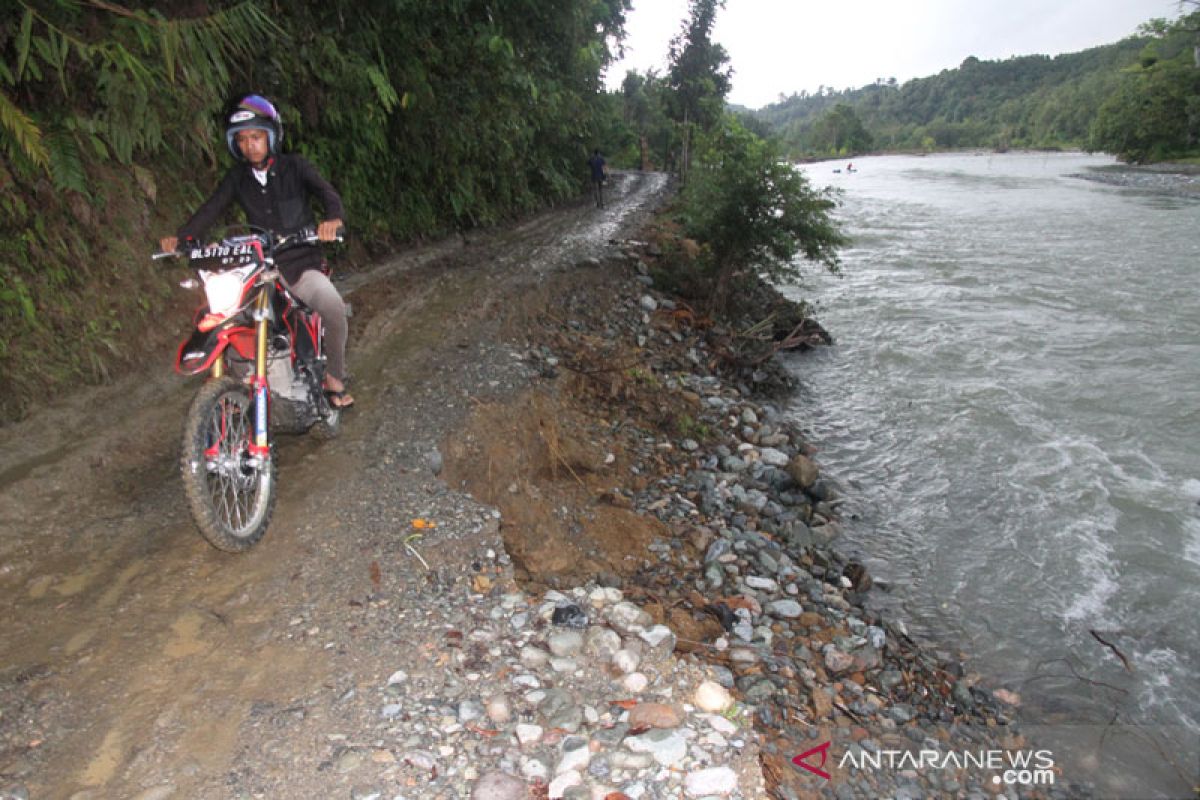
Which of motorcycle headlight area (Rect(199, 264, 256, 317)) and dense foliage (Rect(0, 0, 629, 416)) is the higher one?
dense foliage (Rect(0, 0, 629, 416))

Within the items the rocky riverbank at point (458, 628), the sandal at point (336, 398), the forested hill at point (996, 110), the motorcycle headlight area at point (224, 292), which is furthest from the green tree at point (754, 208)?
the forested hill at point (996, 110)

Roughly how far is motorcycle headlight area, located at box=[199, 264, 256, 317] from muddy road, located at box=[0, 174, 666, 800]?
4.77ft

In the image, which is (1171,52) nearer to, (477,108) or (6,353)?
(477,108)

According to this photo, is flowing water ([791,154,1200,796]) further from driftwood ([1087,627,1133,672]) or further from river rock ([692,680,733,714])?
river rock ([692,680,733,714])

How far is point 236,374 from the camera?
4.40 meters

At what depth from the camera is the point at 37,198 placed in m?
5.50

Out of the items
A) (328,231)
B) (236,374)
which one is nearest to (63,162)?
(236,374)

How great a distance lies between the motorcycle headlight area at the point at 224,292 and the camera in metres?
3.58

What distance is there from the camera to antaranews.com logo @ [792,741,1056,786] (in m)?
3.17

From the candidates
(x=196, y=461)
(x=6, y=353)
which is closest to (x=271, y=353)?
(x=196, y=461)

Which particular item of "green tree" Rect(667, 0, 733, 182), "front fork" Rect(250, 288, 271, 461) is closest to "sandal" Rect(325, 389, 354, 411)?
"front fork" Rect(250, 288, 271, 461)

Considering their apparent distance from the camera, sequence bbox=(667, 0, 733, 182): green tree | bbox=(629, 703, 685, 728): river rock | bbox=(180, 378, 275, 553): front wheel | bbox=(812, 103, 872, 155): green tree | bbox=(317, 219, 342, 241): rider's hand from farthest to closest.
Result: bbox=(812, 103, 872, 155): green tree → bbox=(667, 0, 733, 182): green tree → bbox=(317, 219, 342, 241): rider's hand → bbox=(180, 378, 275, 553): front wheel → bbox=(629, 703, 685, 728): river rock

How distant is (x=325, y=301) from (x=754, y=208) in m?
8.52

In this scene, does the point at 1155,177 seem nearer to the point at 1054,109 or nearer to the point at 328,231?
the point at 328,231
